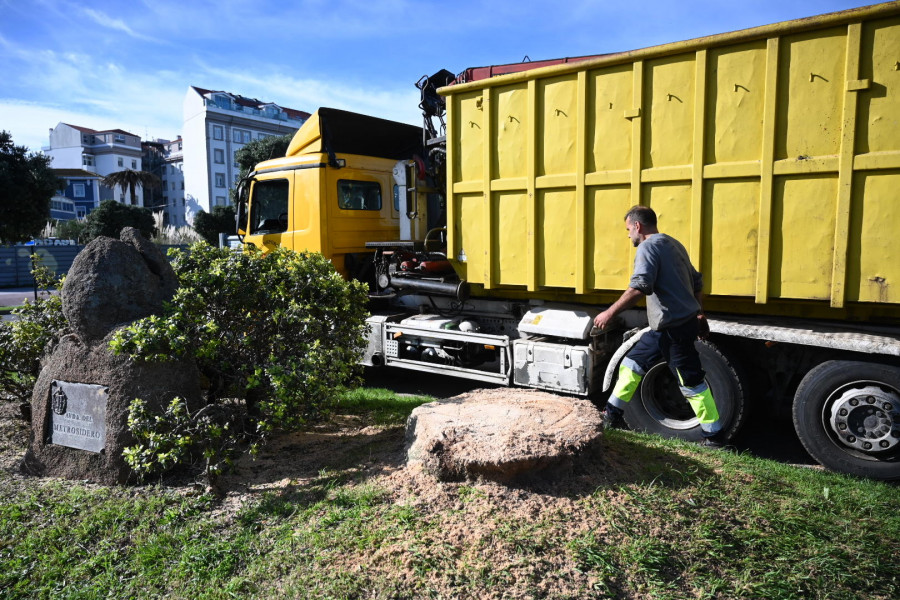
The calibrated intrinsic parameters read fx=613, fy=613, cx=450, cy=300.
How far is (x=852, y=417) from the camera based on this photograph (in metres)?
4.27

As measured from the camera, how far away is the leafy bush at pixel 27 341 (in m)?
4.93

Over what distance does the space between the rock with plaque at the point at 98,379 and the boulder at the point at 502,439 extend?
1.69 m

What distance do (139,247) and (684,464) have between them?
412cm

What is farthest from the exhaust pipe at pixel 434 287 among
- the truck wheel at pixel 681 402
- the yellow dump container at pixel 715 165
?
the truck wheel at pixel 681 402

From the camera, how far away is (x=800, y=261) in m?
4.38

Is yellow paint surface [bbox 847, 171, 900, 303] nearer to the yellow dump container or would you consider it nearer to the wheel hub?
the yellow dump container

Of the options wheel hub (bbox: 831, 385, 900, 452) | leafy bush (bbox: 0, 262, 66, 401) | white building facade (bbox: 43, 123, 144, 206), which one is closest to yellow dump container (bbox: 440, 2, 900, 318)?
wheel hub (bbox: 831, 385, 900, 452)

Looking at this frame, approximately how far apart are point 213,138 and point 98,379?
55170mm

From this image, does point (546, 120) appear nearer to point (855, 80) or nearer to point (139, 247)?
point (855, 80)

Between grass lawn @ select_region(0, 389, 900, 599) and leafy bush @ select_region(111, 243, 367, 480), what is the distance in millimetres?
466

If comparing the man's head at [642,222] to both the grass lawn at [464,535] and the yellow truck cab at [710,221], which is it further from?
the grass lawn at [464,535]

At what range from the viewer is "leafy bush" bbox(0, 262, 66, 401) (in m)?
4.93

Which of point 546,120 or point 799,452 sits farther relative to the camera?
point 546,120

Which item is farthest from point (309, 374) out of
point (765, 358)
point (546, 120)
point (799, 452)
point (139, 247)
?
point (799, 452)
